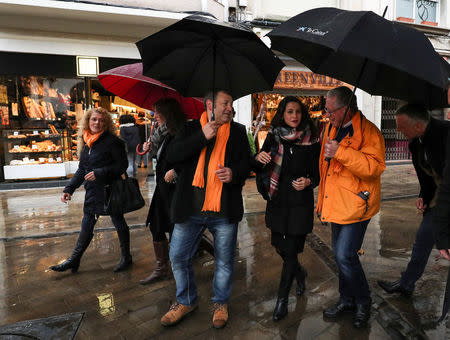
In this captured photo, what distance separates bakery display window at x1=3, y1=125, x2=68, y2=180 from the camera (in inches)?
382

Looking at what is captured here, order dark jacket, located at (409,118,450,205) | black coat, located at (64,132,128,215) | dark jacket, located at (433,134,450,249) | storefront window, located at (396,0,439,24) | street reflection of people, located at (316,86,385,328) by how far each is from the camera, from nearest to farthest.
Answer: dark jacket, located at (433,134,450,249), street reflection of people, located at (316,86,385,328), dark jacket, located at (409,118,450,205), black coat, located at (64,132,128,215), storefront window, located at (396,0,439,24)

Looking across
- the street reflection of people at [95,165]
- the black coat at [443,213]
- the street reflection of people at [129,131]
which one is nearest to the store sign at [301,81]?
the street reflection of people at [129,131]

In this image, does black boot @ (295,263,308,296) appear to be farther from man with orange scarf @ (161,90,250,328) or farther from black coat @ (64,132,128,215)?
black coat @ (64,132,128,215)

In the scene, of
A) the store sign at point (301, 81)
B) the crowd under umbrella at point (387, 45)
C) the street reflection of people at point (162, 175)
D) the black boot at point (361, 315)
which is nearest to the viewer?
the crowd under umbrella at point (387, 45)

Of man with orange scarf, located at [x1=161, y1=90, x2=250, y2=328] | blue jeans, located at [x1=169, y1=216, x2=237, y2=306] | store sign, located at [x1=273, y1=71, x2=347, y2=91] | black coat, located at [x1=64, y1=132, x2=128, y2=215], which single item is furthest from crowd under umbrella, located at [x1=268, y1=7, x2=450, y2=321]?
store sign, located at [x1=273, y1=71, x2=347, y2=91]

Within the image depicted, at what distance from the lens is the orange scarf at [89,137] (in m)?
4.01

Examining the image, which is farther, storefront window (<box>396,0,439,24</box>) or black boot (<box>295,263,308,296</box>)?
storefront window (<box>396,0,439,24</box>)

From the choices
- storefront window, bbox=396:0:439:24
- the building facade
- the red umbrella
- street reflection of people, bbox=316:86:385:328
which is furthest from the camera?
storefront window, bbox=396:0:439:24

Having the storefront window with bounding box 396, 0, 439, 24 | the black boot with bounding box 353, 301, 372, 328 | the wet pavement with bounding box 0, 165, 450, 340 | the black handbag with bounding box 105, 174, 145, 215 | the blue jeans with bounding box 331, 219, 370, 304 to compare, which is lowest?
the wet pavement with bounding box 0, 165, 450, 340

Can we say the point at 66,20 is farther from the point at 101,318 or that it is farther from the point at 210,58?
the point at 101,318

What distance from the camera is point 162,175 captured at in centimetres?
364

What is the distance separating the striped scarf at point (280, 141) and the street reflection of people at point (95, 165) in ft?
6.35

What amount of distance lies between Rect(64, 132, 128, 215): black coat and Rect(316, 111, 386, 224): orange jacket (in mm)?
2375

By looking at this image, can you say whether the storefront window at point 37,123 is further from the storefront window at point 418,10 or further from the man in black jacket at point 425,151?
the storefront window at point 418,10
